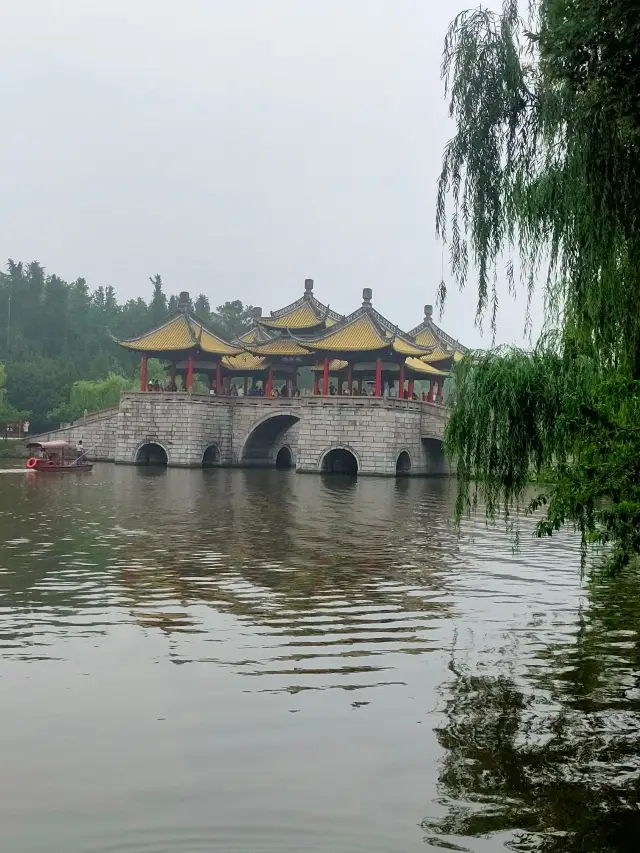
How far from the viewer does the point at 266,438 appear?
138 ft

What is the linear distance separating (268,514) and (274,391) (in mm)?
22453

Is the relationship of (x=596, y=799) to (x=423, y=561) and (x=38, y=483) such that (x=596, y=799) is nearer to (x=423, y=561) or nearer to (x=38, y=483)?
(x=423, y=561)

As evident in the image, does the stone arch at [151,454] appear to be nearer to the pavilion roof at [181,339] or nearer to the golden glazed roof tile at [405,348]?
the pavilion roof at [181,339]

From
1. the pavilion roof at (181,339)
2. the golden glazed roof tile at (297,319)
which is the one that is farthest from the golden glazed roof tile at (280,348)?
the pavilion roof at (181,339)

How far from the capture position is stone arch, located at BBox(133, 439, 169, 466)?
38812mm

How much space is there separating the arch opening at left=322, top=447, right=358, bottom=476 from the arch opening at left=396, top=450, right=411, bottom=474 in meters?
1.79

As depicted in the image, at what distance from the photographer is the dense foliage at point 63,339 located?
52062 mm

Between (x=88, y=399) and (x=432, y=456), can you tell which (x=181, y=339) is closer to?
(x=432, y=456)

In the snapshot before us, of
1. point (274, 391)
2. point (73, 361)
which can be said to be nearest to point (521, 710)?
point (274, 391)

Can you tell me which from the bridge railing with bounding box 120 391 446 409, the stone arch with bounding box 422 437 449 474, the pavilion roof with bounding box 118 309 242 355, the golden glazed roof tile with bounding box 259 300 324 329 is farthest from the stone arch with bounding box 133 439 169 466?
the stone arch with bounding box 422 437 449 474

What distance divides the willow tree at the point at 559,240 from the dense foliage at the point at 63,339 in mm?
44643

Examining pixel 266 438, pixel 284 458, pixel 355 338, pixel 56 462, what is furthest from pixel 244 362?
pixel 56 462

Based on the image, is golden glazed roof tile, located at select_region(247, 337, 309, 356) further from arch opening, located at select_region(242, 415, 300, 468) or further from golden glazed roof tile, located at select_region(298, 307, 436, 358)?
arch opening, located at select_region(242, 415, 300, 468)

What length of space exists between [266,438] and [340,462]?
484 centimetres
